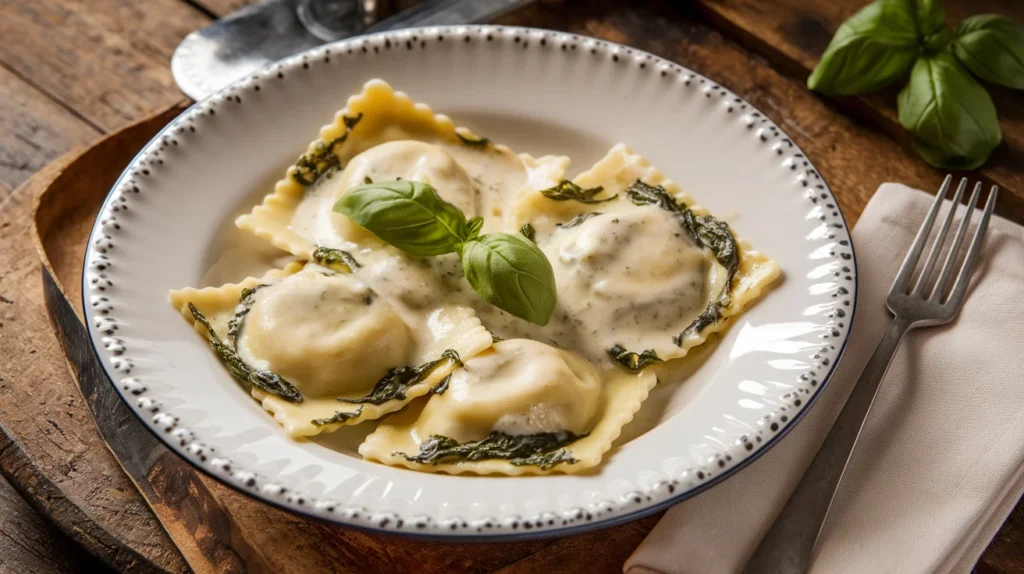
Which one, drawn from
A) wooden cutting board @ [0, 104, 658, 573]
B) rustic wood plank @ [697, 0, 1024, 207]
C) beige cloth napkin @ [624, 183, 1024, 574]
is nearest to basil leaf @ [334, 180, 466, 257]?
wooden cutting board @ [0, 104, 658, 573]

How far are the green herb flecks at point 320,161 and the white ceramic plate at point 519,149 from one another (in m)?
0.13

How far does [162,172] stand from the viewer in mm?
3994

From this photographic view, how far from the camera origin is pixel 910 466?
3.33 m

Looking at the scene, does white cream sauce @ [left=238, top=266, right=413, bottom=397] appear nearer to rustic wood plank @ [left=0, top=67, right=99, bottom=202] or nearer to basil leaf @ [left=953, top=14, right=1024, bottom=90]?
rustic wood plank @ [left=0, top=67, right=99, bottom=202]

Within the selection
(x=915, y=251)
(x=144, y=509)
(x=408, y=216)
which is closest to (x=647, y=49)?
(x=915, y=251)

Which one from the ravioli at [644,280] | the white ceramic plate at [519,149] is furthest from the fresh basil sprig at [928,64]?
the ravioli at [644,280]

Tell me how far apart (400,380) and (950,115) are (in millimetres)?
2985

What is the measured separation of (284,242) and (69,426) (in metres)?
1.08

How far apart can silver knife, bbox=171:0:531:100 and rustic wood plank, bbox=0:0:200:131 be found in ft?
0.62

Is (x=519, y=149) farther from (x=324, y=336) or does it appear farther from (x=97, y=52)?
(x=97, y=52)

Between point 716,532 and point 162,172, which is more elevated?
point 162,172

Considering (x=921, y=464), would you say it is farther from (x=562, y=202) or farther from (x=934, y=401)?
(x=562, y=202)

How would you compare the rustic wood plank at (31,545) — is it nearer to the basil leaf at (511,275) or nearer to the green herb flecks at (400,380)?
the green herb flecks at (400,380)

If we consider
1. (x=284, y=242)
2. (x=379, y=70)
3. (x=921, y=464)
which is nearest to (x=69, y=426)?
(x=284, y=242)
